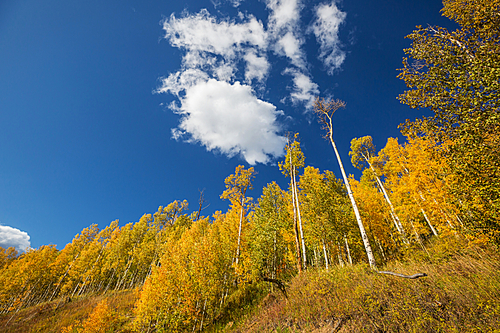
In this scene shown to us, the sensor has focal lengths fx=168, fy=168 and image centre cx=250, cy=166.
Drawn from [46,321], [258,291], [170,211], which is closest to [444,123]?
[258,291]

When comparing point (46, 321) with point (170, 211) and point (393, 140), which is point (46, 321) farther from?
point (393, 140)

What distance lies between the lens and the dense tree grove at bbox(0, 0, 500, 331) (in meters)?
5.17

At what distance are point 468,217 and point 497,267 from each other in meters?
1.56

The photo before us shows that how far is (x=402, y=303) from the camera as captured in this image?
16.8ft

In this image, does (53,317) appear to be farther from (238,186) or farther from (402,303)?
(402,303)

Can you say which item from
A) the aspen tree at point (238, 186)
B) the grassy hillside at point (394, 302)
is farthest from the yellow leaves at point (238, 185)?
the grassy hillside at point (394, 302)

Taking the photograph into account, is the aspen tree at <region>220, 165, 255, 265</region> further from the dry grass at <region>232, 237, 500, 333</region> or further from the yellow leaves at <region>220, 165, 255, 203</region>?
the dry grass at <region>232, 237, 500, 333</region>

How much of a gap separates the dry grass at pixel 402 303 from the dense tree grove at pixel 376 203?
122 cm

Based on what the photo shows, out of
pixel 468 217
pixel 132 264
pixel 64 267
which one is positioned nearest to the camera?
pixel 468 217

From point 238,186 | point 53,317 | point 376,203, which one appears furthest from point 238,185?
point 53,317

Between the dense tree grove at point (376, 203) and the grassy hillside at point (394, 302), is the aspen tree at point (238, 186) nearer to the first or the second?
the dense tree grove at point (376, 203)

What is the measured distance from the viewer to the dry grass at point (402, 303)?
13.7 ft

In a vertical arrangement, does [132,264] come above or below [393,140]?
below

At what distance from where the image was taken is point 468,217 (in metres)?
5.79
